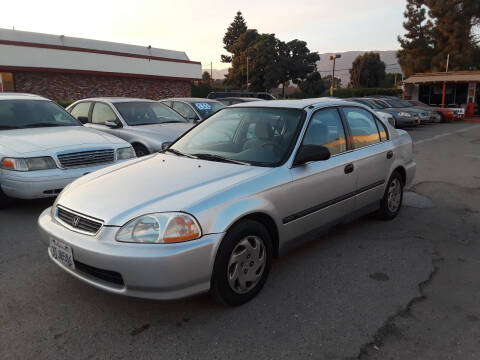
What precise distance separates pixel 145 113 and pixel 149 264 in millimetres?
6006

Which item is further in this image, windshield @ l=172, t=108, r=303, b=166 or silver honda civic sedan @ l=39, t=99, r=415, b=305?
windshield @ l=172, t=108, r=303, b=166

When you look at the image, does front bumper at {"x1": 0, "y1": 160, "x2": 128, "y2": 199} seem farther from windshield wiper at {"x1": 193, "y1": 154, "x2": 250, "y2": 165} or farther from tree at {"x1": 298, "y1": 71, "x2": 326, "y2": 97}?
tree at {"x1": 298, "y1": 71, "x2": 326, "y2": 97}

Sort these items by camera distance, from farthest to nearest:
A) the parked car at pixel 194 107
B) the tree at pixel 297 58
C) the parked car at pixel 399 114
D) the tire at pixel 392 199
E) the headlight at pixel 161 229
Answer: the tree at pixel 297 58 → the parked car at pixel 399 114 → the parked car at pixel 194 107 → the tire at pixel 392 199 → the headlight at pixel 161 229

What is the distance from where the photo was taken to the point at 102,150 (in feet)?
18.2

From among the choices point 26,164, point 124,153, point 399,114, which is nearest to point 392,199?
point 124,153

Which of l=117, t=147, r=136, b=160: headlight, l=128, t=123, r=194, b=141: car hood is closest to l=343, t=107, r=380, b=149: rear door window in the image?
l=117, t=147, r=136, b=160: headlight

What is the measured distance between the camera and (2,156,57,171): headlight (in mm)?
4945

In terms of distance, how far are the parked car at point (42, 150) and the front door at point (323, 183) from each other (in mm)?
3134

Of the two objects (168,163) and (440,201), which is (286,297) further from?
(440,201)

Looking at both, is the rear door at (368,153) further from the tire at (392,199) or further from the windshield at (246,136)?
the windshield at (246,136)

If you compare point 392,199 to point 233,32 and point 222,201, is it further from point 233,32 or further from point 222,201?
point 233,32

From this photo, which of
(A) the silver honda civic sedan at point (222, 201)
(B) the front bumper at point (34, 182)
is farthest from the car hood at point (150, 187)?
(B) the front bumper at point (34, 182)

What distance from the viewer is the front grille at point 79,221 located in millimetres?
2730

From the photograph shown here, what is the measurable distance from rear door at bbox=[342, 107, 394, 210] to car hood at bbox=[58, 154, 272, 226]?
139 cm
